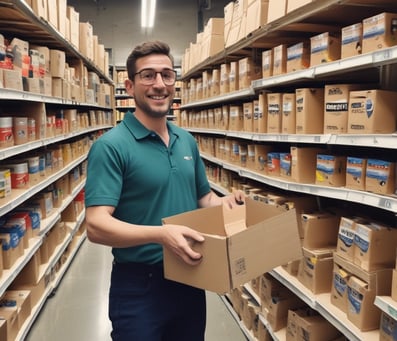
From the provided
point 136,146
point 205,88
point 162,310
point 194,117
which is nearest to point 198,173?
point 136,146

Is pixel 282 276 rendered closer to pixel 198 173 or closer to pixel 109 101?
pixel 198 173

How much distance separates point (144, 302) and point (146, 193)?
1.40 feet

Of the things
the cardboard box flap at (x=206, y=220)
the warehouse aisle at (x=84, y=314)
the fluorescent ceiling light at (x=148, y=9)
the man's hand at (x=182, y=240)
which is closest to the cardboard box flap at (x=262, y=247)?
the man's hand at (x=182, y=240)

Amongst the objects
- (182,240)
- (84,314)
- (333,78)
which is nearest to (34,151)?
(84,314)

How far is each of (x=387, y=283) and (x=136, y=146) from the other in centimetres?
121

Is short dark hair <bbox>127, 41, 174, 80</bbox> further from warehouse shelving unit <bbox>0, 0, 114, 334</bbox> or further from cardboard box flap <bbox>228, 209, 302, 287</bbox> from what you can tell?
warehouse shelving unit <bbox>0, 0, 114, 334</bbox>

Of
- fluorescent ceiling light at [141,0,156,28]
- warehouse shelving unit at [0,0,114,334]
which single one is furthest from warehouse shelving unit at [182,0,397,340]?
fluorescent ceiling light at [141,0,156,28]

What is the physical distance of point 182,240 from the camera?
131 cm

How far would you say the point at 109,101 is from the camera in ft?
28.7

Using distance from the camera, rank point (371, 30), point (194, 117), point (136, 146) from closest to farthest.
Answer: point (136, 146) < point (371, 30) < point (194, 117)

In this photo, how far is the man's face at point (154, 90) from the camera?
5.35 ft

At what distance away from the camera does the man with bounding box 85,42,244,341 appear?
1545mm

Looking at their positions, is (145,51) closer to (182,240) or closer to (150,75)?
(150,75)

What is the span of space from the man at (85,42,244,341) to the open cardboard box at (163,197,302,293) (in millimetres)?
169
